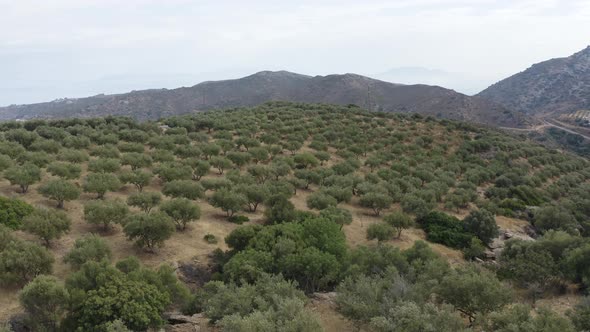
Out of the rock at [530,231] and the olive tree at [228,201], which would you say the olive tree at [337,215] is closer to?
the olive tree at [228,201]

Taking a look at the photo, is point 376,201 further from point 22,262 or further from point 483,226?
point 22,262

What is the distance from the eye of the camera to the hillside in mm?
14039

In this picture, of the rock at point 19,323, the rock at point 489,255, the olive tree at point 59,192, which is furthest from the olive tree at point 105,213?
the rock at point 489,255

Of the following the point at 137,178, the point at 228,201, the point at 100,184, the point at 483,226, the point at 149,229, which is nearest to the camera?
the point at 149,229

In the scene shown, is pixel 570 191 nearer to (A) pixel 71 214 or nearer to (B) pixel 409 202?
(B) pixel 409 202

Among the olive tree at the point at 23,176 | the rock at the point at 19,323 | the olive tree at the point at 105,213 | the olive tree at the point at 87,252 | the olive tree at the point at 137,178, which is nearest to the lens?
the rock at the point at 19,323

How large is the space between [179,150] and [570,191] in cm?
4462

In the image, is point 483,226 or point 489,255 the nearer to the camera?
point 489,255

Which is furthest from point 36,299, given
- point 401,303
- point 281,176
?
point 281,176

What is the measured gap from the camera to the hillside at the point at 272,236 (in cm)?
1404

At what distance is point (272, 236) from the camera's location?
20.5 meters

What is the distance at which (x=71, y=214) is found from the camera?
24172 mm

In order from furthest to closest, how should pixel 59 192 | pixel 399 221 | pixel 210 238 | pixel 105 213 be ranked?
pixel 399 221 < pixel 59 192 < pixel 210 238 < pixel 105 213

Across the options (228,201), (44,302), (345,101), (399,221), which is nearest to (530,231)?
(399,221)
